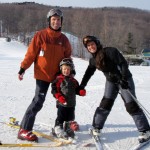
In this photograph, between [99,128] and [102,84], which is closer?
[99,128]

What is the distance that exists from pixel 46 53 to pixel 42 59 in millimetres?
96

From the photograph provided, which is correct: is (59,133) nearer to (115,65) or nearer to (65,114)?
(65,114)

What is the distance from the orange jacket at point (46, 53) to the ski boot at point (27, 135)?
0.72 metres

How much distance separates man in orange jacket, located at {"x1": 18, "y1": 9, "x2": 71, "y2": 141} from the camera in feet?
13.6

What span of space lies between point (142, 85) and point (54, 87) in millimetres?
6419

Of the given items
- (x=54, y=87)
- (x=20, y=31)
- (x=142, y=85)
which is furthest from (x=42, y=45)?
(x=20, y=31)

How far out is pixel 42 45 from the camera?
13.6 feet

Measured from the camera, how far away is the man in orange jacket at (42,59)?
414cm

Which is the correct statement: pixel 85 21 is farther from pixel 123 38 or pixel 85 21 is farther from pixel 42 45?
pixel 42 45

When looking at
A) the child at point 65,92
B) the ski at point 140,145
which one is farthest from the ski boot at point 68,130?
the ski at point 140,145

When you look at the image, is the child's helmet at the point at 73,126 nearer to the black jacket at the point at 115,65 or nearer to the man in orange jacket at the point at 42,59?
the man in orange jacket at the point at 42,59

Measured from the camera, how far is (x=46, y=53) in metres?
4.15

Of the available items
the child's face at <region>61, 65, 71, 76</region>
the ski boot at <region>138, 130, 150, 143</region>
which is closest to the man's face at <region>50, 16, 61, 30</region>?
the child's face at <region>61, 65, 71, 76</region>

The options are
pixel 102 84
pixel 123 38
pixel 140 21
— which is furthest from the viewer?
pixel 140 21
